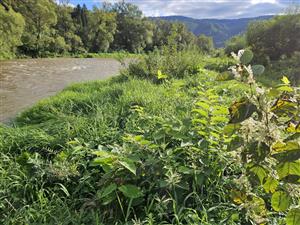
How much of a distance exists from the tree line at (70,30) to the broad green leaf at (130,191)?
22189mm

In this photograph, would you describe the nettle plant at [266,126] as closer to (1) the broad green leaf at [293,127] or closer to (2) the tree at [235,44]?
(1) the broad green leaf at [293,127]

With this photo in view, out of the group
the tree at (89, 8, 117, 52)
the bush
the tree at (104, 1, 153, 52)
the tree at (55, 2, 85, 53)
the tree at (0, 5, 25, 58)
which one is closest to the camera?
the bush

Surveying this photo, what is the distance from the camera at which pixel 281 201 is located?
97cm

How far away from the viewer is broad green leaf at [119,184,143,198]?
5.22 ft

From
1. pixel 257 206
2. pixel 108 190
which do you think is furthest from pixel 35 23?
pixel 257 206

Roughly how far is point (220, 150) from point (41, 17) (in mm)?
35628

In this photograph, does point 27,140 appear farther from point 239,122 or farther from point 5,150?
point 239,122

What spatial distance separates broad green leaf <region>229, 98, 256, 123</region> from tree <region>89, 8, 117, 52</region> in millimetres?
43748

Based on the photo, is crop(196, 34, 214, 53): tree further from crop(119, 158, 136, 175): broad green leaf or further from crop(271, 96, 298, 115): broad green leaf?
crop(271, 96, 298, 115): broad green leaf

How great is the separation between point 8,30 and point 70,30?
17.4 m

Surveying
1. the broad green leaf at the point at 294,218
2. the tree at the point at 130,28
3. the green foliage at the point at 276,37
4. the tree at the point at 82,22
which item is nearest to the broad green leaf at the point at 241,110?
the broad green leaf at the point at 294,218

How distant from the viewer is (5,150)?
3.06 metres

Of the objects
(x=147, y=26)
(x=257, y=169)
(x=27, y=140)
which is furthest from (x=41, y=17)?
(x=257, y=169)

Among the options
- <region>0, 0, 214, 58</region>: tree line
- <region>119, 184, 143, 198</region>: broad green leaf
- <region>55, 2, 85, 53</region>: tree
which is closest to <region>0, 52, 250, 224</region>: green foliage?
<region>119, 184, 143, 198</region>: broad green leaf
